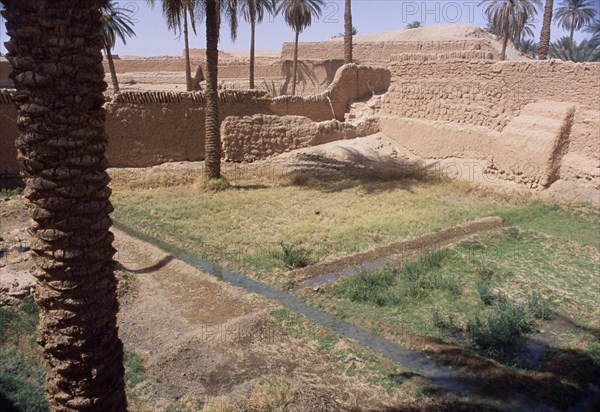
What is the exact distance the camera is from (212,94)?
13398 mm

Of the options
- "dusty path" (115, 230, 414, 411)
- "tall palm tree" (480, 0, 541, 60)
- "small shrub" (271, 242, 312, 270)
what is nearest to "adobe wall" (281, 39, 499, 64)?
"tall palm tree" (480, 0, 541, 60)

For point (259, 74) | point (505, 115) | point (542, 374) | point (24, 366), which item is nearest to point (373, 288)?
point (542, 374)

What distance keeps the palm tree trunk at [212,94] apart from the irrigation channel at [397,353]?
16.9 feet

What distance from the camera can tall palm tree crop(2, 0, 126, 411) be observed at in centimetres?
313

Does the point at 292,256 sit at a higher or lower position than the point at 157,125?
lower

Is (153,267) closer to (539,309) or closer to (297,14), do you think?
(539,309)

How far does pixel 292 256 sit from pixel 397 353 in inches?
116

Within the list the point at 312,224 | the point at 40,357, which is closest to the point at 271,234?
the point at 312,224

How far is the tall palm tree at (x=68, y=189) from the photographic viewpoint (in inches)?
123

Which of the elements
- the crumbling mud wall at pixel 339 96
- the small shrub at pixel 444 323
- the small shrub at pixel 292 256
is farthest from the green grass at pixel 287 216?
the crumbling mud wall at pixel 339 96

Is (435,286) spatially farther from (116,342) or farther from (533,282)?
(116,342)

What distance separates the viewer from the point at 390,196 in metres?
13.1

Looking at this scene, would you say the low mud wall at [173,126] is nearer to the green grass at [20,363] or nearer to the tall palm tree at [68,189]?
the green grass at [20,363]

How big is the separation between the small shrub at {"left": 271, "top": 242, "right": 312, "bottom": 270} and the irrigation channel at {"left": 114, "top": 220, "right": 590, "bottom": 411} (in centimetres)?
72
